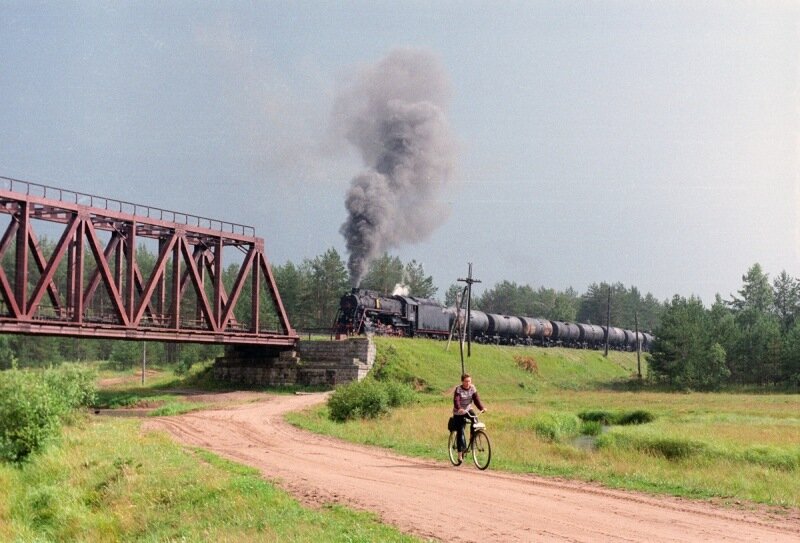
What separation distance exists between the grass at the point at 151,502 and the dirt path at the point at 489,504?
787mm

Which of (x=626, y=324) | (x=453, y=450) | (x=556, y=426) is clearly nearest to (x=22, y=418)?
(x=453, y=450)

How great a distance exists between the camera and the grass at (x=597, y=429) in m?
18.0

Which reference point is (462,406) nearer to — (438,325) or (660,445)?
(660,445)

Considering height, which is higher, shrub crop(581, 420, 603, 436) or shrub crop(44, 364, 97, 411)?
shrub crop(44, 364, 97, 411)

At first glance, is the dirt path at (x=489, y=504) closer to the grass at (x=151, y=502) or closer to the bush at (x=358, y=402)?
the grass at (x=151, y=502)

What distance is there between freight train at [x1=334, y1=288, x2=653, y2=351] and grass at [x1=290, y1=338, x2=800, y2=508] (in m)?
2.66

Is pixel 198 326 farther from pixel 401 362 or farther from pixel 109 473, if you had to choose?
pixel 109 473

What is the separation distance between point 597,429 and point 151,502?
26.6 m

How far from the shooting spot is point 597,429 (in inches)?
1534

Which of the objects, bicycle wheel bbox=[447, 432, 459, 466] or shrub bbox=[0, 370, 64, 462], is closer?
bicycle wheel bbox=[447, 432, 459, 466]

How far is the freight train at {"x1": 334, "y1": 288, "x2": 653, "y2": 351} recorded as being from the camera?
58781mm

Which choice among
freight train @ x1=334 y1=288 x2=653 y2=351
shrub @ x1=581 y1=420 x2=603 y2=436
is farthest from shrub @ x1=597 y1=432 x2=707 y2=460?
freight train @ x1=334 y1=288 x2=653 y2=351

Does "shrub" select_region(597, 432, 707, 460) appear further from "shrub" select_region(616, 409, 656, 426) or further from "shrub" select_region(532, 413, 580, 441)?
"shrub" select_region(616, 409, 656, 426)

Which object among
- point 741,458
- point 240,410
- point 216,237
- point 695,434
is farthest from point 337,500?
point 216,237
